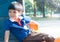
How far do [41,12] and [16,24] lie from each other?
365mm

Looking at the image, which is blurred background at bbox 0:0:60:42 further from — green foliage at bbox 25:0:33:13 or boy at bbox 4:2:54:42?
boy at bbox 4:2:54:42

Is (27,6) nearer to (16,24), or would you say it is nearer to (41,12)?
(41,12)

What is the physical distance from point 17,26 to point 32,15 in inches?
11.6

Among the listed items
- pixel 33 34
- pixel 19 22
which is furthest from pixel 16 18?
pixel 33 34

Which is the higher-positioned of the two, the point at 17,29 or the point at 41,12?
the point at 41,12

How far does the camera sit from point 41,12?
86.4 inches

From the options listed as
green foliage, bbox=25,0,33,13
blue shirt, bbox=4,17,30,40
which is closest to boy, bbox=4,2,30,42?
blue shirt, bbox=4,17,30,40

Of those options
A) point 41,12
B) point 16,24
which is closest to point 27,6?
point 41,12

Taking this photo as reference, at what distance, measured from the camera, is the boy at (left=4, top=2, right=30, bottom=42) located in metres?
1.91

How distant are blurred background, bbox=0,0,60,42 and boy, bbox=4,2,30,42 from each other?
0.20 meters

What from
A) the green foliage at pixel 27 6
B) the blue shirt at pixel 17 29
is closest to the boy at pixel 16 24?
the blue shirt at pixel 17 29

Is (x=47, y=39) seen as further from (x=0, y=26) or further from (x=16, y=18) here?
(x=0, y=26)

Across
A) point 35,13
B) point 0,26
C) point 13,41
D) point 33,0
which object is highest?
point 33,0

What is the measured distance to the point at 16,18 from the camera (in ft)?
6.42
